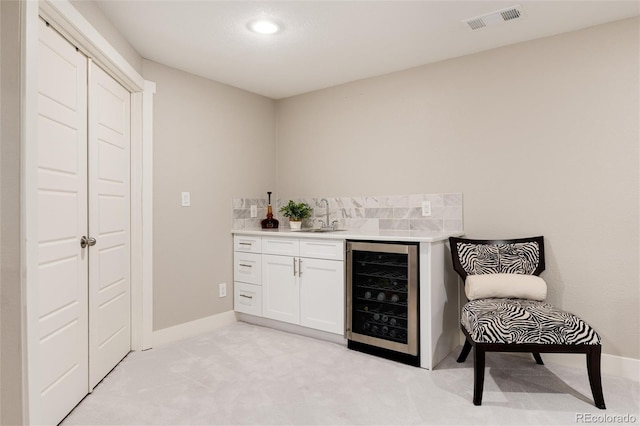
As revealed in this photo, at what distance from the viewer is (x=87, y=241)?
7.49 feet

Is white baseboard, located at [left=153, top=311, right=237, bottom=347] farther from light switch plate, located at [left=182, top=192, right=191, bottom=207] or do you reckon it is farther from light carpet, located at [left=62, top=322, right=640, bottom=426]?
light switch plate, located at [left=182, top=192, right=191, bottom=207]

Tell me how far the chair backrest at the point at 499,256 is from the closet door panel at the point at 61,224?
2.38 meters

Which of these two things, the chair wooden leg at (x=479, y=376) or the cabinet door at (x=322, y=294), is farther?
the cabinet door at (x=322, y=294)

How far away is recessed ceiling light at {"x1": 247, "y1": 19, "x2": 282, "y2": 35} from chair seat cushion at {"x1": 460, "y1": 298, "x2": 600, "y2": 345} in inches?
85.9

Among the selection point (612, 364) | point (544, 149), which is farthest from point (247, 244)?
point (612, 364)

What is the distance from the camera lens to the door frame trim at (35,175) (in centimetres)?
161

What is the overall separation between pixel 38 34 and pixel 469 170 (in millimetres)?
2807

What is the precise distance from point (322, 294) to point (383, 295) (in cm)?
53

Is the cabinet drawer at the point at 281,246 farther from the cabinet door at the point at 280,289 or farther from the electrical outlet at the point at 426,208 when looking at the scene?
the electrical outlet at the point at 426,208

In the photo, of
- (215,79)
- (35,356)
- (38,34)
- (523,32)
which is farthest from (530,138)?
(35,356)

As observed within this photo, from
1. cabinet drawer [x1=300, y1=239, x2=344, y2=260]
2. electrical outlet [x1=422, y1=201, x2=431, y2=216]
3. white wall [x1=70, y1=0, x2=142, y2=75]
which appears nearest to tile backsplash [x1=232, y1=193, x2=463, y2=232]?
electrical outlet [x1=422, y1=201, x2=431, y2=216]

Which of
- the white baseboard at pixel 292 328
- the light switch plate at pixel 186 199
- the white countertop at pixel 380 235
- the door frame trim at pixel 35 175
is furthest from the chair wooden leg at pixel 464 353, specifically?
the light switch plate at pixel 186 199

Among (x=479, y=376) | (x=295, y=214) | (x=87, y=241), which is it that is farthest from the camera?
(x=295, y=214)

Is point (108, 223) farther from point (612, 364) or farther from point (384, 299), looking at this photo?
point (612, 364)
